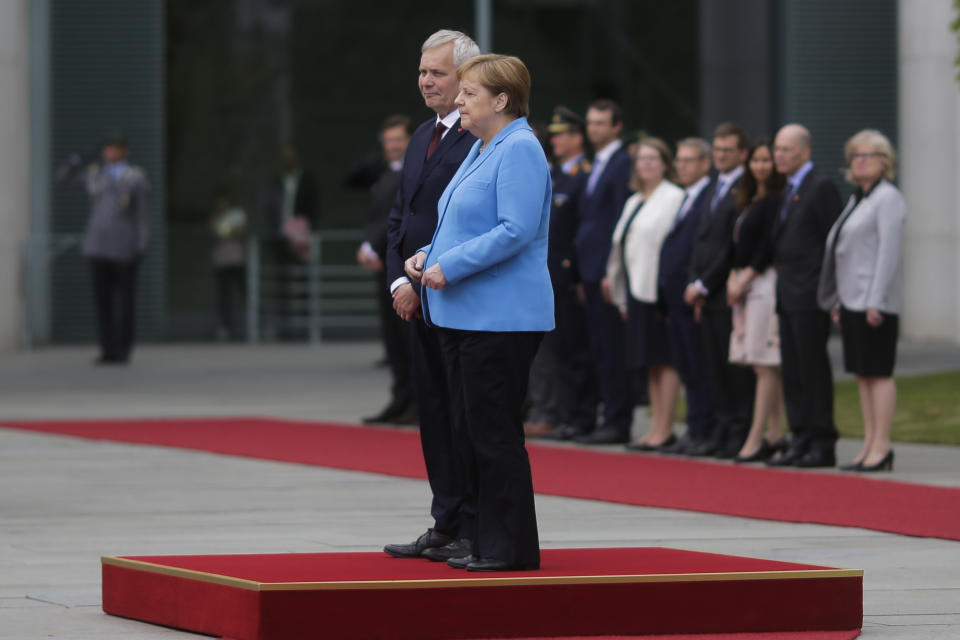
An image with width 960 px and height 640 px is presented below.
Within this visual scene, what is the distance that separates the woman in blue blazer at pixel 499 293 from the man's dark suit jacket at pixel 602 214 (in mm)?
4807

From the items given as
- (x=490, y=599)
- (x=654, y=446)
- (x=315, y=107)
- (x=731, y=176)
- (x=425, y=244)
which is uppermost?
(x=315, y=107)

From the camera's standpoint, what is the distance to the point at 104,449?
9750 millimetres

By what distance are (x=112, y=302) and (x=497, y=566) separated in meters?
11.4

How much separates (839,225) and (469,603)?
438cm

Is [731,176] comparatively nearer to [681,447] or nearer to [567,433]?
[681,447]

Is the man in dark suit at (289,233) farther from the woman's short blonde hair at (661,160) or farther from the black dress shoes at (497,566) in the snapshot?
the black dress shoes at (497,566)

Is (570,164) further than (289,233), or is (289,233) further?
(289,233)

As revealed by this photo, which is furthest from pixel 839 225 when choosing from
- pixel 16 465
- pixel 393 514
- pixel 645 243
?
pixel 16 465

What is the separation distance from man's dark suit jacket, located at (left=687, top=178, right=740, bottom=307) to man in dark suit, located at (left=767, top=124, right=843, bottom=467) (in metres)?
0.28

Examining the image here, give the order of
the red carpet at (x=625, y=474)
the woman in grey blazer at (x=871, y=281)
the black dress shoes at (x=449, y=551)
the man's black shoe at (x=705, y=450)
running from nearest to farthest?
the black dress shoes at (x=449, y=551) < the red carpet at (x=625, y=474) < the woman in grey blazer at (x=871, y=281) < the man's black shoe at (x=705, y=450)

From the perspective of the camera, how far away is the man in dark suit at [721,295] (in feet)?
29.9

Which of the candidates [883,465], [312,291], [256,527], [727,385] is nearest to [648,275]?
[727,385]

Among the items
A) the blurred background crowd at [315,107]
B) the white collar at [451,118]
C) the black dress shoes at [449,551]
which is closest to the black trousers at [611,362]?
the white collar at [451,118]

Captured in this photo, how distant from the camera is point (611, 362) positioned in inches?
392
